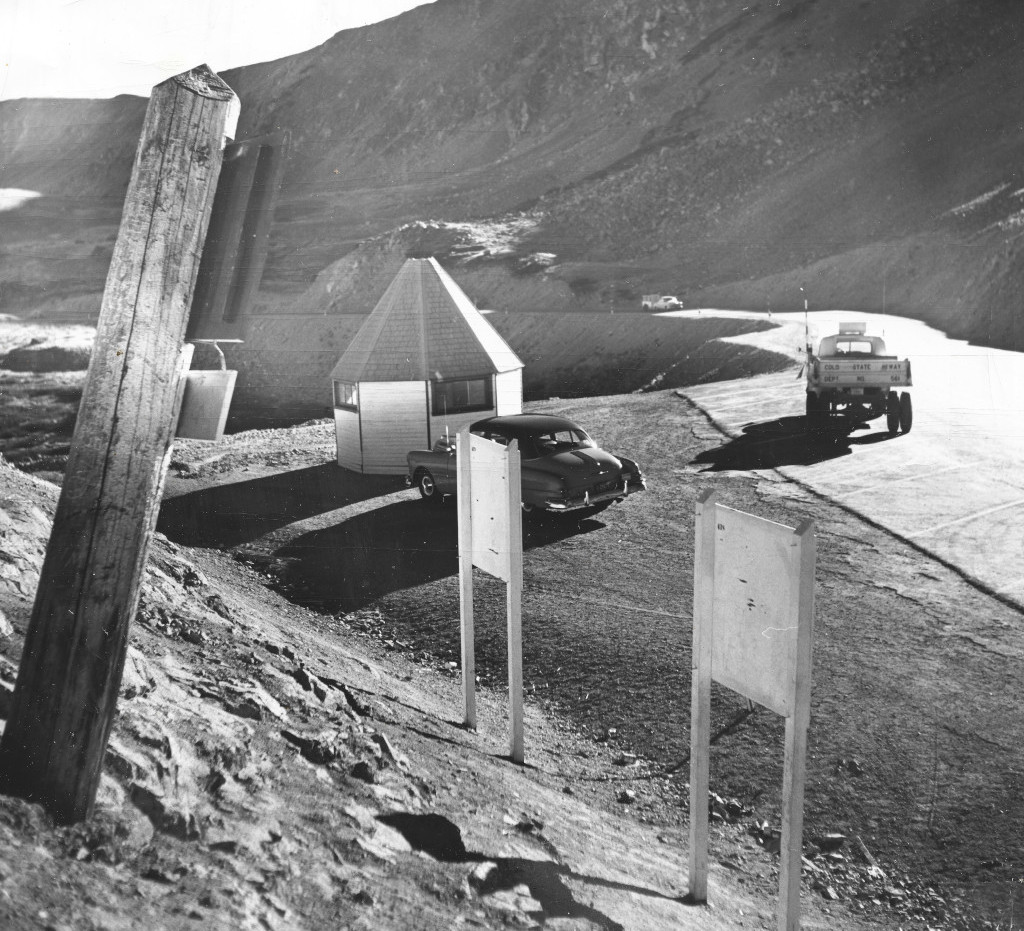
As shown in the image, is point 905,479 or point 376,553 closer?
point 376,553

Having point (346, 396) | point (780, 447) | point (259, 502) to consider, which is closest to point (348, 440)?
point (346, 396)

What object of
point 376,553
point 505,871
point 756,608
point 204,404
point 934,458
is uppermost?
point 204,404

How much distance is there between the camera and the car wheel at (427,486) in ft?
50.5

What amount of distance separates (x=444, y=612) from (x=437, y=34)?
458 ft

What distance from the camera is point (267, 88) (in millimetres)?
141000

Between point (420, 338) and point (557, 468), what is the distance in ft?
23.3

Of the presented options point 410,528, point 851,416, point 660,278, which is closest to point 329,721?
point 410,528

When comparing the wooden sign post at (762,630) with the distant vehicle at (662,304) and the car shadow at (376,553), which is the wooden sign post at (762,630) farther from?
the distant vehicle at (662,304)

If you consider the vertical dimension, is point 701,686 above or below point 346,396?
below

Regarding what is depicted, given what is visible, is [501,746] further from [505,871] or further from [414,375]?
[414,375]

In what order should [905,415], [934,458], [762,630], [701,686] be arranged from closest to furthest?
[762,630] → [701,686] → [934,458] → [905,415]

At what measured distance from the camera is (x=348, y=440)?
19.3m

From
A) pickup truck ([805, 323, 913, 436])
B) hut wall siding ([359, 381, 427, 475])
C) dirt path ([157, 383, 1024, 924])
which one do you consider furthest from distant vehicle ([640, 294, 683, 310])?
dirt path ([157, 383, 1024, 924])

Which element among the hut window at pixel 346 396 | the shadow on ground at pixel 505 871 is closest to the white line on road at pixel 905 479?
the hut window at pixel 346 396
